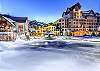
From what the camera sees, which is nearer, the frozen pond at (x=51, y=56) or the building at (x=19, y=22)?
the frozen pond at (x=51, y=56)

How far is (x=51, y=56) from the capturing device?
220 cm

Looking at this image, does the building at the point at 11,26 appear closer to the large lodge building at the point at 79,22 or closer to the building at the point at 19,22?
the building at the point at 19,22

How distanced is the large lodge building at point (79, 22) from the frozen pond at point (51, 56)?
0.11 meters

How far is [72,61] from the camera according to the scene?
2.17m

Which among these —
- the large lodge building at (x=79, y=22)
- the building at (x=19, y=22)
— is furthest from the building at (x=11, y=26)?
the large lodge building at (x=79, y=22)

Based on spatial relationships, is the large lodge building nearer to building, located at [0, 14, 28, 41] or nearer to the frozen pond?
the frozen pond

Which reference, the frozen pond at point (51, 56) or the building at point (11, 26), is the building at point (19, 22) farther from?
the frozen pond at point (51, 56)

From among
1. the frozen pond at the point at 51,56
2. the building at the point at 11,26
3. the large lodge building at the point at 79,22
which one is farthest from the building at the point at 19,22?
the large lodge building at the point at 79,22

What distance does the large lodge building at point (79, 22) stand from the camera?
7.40ft

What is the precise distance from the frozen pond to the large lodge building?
11cm

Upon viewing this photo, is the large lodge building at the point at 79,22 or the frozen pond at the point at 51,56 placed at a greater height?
the large lodge building at the point at 79,22

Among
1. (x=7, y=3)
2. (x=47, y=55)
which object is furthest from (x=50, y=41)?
(x=7, y=3)

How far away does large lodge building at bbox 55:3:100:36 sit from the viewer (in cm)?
226

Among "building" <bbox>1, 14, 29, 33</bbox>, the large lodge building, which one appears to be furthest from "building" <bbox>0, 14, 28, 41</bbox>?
the large lodge building
